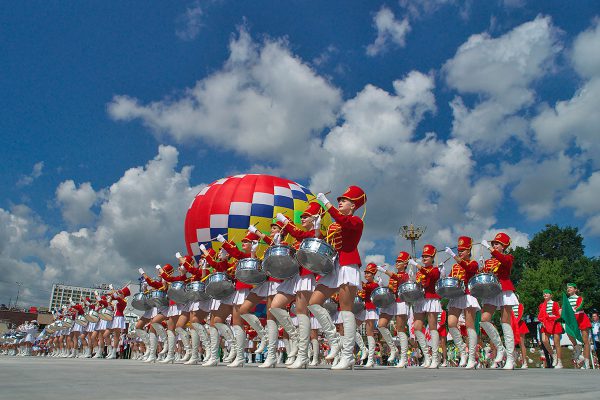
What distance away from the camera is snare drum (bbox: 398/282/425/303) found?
435 inches

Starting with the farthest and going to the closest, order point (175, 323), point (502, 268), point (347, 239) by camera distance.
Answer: point (175, 323) < point (502, 268) < point (347, 239)

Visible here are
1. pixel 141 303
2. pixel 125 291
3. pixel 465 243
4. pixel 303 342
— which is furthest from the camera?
pixel 125 291

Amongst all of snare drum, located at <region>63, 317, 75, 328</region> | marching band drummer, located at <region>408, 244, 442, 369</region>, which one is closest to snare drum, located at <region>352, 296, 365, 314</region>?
marching band drummer, located at <region>408, 244, 442, 369</region>

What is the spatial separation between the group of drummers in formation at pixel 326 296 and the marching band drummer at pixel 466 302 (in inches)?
0.9

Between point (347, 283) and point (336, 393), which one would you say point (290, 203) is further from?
point (336, 393)

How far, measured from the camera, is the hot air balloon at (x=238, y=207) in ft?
86.9

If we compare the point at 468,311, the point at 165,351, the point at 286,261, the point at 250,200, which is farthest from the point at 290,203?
the point at 286,261

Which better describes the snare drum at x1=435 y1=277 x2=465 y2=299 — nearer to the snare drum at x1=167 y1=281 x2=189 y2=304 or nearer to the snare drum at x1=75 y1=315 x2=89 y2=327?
the snare drum at x1=167 y1=281 x2=189 y2=304

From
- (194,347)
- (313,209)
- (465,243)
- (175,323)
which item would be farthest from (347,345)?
(175,323)

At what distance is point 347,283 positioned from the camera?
779cm

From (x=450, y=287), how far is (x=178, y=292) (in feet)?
21.1

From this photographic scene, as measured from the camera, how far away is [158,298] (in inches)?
551

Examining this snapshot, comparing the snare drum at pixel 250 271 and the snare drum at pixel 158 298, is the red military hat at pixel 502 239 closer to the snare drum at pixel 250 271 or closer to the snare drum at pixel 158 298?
the snare drum at pixel 250 271

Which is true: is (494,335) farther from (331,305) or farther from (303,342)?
(331,305)
